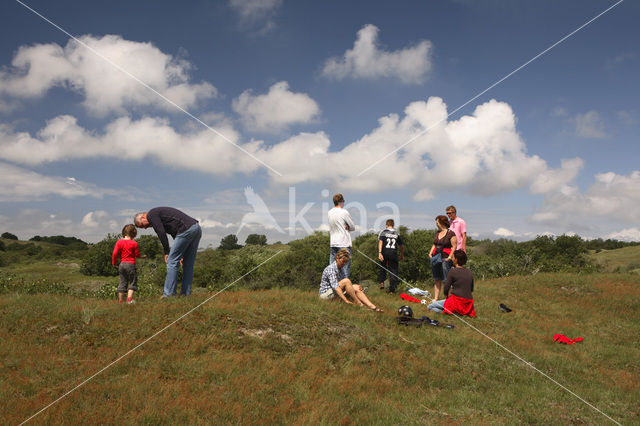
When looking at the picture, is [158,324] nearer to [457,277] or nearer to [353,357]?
[353,357]

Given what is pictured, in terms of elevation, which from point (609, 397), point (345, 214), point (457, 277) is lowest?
point (609, 397)

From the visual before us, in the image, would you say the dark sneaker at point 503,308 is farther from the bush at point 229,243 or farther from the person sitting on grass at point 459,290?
the bush at point 229,243

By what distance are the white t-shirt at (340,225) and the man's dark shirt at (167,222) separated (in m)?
4.27

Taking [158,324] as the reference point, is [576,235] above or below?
above

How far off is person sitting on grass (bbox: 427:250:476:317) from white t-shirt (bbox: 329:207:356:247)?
3.31 meters

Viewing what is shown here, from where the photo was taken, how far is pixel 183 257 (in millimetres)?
9977

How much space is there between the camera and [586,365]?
9.06 m

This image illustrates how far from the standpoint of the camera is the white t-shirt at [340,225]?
449 inches

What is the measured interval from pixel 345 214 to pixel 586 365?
7.45m

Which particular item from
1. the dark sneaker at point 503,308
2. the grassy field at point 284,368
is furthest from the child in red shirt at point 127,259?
the dark sneaker at point 503,308

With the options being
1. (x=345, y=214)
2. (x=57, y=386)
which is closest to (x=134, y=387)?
(x=57, y=386)

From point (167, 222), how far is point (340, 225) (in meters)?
5.09

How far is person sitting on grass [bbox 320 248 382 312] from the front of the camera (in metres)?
10.4

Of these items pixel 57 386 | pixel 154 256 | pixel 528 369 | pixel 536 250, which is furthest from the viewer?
pixel 154 256
